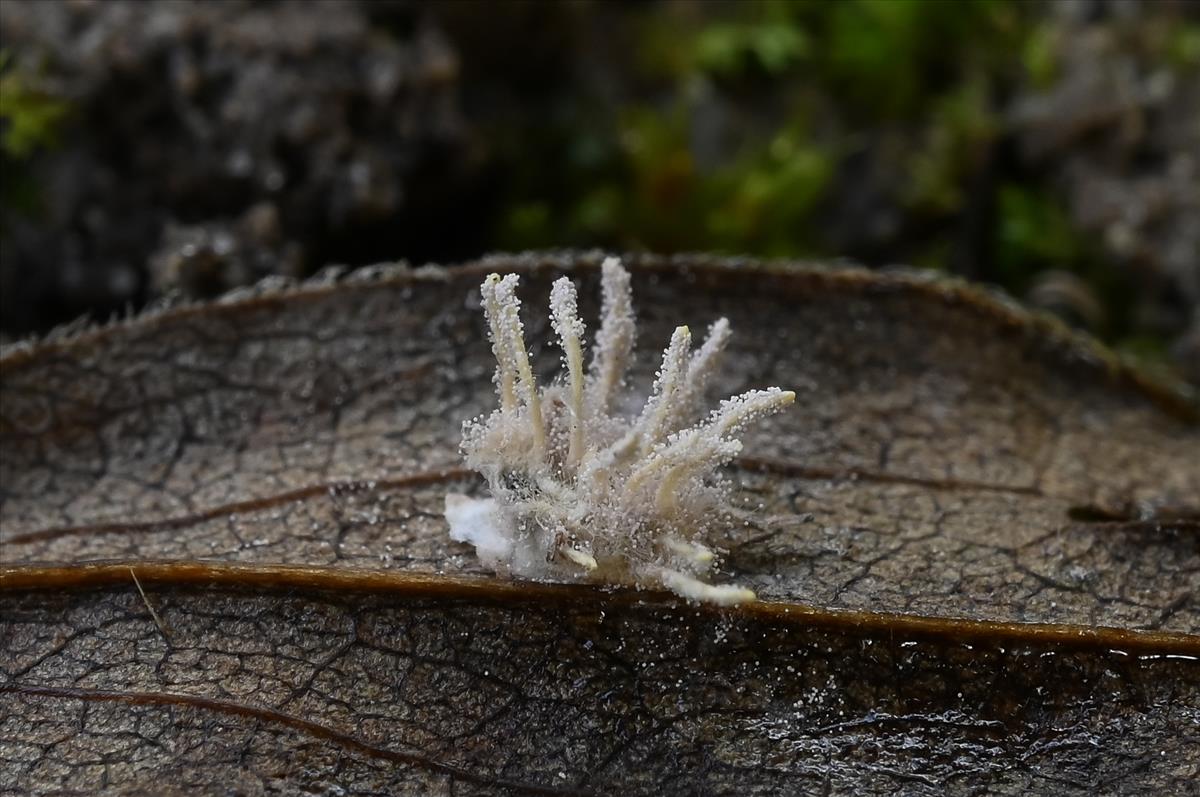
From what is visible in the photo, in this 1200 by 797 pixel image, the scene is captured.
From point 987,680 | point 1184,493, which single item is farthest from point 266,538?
point 1184,493

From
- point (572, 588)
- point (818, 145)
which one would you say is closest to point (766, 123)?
point (818, 145)

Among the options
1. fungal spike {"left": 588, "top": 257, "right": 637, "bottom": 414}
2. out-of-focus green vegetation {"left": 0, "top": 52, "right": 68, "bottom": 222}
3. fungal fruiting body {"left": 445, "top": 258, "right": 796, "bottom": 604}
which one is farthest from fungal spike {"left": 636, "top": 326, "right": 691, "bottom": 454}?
out-of-focus green vegetation {"left": 0, "top": 52, "right": 68, "bottom": 222}

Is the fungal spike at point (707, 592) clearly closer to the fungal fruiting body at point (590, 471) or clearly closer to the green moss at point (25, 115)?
the fungal fruiting body at point (590, 471)

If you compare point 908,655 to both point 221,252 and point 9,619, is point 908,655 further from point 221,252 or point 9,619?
point 221,252

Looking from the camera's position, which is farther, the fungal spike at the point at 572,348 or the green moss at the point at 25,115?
the green moss at the point at 25,115

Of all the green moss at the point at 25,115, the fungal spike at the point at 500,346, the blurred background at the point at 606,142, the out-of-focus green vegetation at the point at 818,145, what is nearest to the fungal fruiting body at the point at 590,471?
the fungal spike at the point at 500,346

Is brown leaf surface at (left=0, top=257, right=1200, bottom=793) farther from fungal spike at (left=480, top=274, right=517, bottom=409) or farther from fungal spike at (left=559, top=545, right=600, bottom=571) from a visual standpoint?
fungal spike at (left=480, top=274, right=517, bottom=409)
